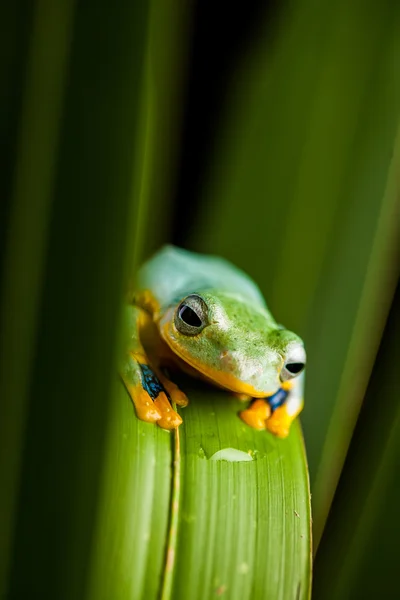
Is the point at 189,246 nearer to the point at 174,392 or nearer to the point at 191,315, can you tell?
the point at 191,315

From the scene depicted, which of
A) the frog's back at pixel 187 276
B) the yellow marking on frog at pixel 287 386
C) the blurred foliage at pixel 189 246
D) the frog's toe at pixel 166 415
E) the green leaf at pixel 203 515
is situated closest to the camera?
the blurred foliage at pixel 189 246

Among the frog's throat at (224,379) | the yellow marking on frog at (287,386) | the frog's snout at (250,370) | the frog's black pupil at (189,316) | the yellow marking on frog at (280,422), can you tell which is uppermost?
the frog's black pupil at (189,316)

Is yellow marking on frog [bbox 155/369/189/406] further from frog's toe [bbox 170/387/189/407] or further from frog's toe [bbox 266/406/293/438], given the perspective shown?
frog's toe [bbox 266/406/293/438]

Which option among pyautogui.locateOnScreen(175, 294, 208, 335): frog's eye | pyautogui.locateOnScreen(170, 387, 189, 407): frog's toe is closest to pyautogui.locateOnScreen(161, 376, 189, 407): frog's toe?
pyautogui.locateOnScreen(170, 387, 189, 407): frog's toe

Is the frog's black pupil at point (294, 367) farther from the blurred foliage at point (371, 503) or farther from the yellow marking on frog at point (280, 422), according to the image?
the blurred foliage at point (371, 503)

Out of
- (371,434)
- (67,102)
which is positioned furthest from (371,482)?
(67,102)

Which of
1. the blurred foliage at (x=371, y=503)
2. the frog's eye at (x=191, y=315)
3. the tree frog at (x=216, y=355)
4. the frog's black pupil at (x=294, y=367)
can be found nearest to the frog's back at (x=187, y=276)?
the tree frog at (x=216, y=355)

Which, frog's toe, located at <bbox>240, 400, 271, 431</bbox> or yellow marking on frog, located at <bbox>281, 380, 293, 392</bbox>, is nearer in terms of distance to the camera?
frog's toe, located at <bbox>240, 400, 271, 431</bbox>

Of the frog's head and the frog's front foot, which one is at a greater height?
the frog's head
